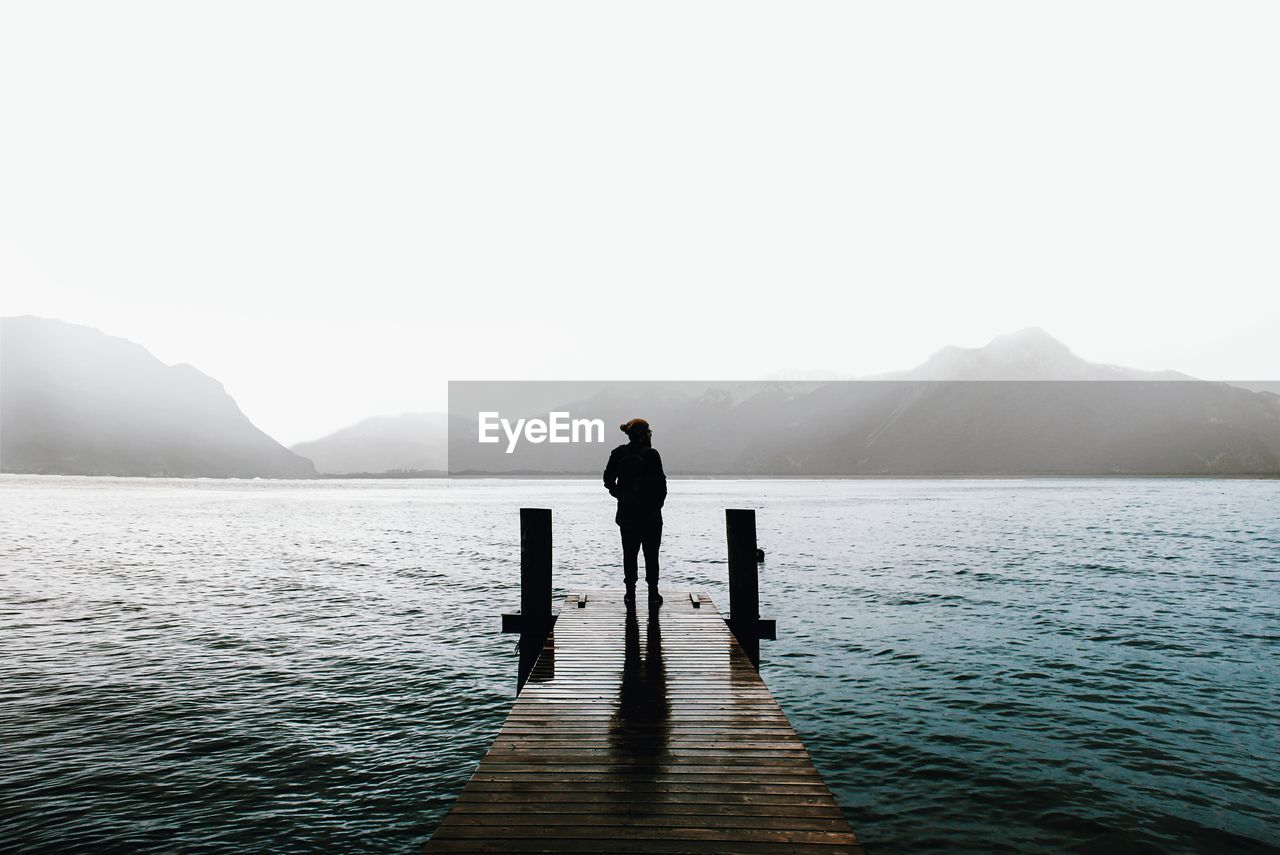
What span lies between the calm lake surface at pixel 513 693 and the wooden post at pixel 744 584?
5.02 ft

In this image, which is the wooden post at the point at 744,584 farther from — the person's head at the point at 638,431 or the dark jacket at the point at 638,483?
the person's head at the point at 638,431

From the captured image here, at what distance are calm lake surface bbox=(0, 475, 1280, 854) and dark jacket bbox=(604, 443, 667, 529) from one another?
13.8ft

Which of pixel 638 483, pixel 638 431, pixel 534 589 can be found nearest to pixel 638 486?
pixel 638 483

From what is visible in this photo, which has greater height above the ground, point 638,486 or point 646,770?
point 638,486

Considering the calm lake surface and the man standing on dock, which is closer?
the calm lake surface

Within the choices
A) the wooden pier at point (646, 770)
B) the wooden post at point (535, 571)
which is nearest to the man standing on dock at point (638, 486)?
the wooden post at point (535, 571)

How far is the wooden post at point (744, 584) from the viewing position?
13586 millimetres

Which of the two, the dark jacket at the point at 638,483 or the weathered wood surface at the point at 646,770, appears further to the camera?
the dark jacket at the point at 638,483

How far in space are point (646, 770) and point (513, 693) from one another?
8.84 meters

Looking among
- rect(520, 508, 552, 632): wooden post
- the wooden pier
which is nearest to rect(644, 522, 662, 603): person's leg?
rect(520, 508, 552, 632): wooden post

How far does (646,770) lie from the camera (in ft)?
21.1

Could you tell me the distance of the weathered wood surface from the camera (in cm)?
520

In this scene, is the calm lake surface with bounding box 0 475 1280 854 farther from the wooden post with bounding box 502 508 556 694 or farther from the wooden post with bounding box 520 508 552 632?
the wooden post with bounding box 520 508 552 632

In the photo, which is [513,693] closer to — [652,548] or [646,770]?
[652,548]
